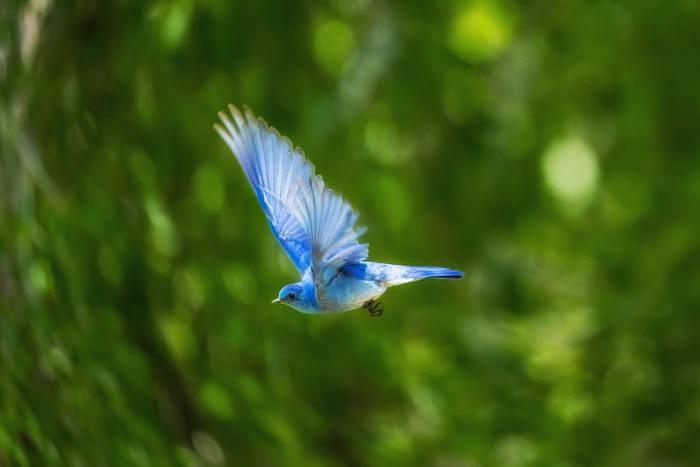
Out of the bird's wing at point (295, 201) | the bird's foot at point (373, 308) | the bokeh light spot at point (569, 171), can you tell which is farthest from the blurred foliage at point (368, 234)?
the bird's foot at point (373, 308)

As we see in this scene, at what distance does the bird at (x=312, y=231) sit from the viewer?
1198 mm

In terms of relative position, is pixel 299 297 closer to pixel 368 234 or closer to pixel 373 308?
pixel 373 308

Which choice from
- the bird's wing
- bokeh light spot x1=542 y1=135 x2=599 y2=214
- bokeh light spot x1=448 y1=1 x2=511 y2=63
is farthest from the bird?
bokeh light spot x1=448 y1=1 x2=511 y2=63

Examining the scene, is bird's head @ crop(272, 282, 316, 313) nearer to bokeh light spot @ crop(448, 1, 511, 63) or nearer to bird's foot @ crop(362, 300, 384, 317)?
bird's foot @ crop(362, 300, 384, 317)

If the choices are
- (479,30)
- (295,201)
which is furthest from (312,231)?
(479,30)

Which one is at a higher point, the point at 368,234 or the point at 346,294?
the point at 368,234

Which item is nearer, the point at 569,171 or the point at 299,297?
the point at 299,297

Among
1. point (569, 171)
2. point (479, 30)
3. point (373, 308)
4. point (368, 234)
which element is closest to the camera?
point (373, 308)

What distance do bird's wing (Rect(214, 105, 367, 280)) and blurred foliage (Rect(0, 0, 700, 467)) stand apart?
0.65 metres

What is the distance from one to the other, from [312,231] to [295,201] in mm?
215

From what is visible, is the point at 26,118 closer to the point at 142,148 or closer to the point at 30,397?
the point at 142,148

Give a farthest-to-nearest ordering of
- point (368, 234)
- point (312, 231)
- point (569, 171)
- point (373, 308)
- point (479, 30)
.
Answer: point (479, 30) < point (569, 171) < point (368, 234) < point (373, 308) < point (312, 231)

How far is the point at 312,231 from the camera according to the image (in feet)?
3.95

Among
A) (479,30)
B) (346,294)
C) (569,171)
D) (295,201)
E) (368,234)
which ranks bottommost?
Answer: (346,294)
